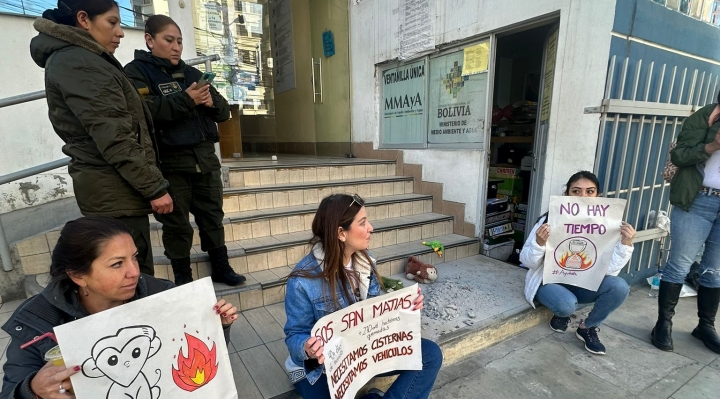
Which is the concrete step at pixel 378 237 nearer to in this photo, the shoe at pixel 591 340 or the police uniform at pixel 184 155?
the police uniform at pixel 184 155

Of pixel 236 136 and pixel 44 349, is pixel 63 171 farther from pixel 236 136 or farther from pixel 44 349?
pixel 44 349

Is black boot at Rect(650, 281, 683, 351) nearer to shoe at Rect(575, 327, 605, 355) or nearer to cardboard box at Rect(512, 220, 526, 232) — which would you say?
shoe at Rect(575, 327, 605, 355)

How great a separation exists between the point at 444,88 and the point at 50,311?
3834 mm

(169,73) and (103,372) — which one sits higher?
(169,73)

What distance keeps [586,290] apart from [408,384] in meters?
1.59

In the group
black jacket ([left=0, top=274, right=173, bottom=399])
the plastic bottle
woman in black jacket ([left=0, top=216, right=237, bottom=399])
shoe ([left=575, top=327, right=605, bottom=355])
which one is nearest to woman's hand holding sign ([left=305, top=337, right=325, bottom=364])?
woman in black jacket ([left=0, top=216, right=237, bottom=399])

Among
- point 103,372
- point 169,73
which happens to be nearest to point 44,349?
point 103,372

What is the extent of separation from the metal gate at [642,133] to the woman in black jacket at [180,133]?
2.88m

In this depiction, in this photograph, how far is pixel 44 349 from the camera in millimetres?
1001

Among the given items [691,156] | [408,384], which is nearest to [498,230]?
[691,156]

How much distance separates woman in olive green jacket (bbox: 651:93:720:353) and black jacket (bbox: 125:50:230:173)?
3.13 m

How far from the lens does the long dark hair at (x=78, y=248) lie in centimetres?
104

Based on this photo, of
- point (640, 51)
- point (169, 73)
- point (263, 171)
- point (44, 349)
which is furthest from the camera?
point (263, 171)

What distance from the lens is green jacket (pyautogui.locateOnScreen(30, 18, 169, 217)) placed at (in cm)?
142
